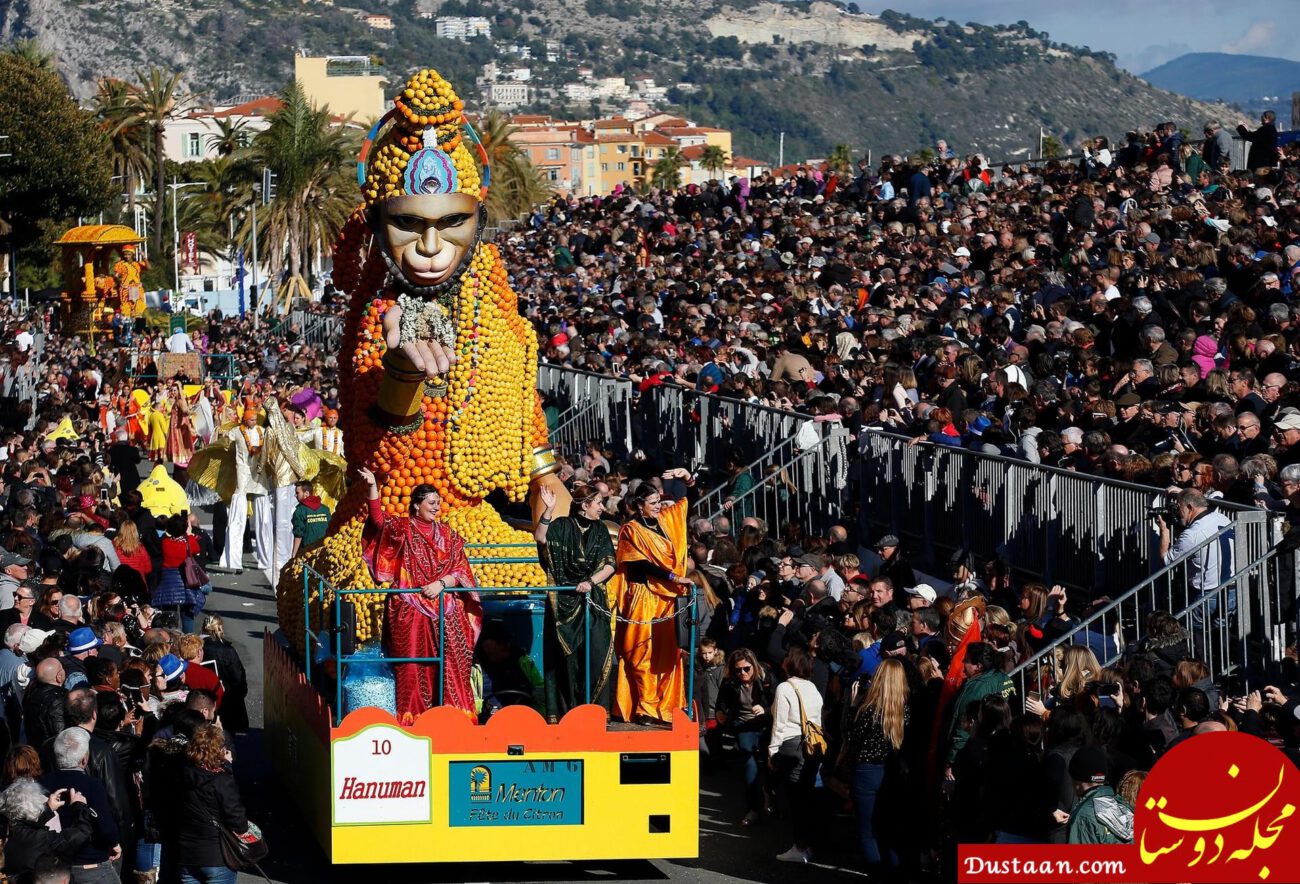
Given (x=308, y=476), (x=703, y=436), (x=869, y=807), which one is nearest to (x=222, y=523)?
(x=308, y=476)

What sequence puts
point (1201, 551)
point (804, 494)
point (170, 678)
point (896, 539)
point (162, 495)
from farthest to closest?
1. point (162, 495)
2. point (804, 494)
3. point (896, 539)
4. point (170, 678)
5. point (1201, 551)

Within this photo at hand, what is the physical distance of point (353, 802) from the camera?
10.8 meters

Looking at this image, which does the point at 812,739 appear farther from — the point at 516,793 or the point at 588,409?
the point at 588,409

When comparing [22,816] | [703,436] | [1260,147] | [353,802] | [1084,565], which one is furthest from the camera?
[1260,147]

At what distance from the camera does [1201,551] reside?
12398 millimetres

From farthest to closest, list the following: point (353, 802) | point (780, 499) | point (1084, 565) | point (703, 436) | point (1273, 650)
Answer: point (703, 436) < point (780, 499) < point (1084, 565) < point (1273, 650) < point (353, 802)

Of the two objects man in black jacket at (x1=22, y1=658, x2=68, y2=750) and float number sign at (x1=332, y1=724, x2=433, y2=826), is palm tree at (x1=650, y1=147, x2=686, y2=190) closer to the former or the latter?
man in black jacket at (x1=22, y1=658, x2=68, y2=750)

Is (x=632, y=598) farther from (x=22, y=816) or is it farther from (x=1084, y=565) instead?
(x=1084, y=565)

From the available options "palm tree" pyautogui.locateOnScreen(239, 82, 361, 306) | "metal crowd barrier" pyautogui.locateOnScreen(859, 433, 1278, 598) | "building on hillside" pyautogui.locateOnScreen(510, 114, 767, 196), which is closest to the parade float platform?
"metal crowd barrier" pyautogui.locateOnScreen(859, 433, 1278, 598)

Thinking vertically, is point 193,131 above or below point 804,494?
above

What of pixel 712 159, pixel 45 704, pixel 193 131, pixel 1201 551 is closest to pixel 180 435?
pixel 45 704

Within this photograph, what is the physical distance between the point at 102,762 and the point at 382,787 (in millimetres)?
1481

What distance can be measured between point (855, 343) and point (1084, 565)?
8.37 metres

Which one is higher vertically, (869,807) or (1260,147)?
(1260,147)
